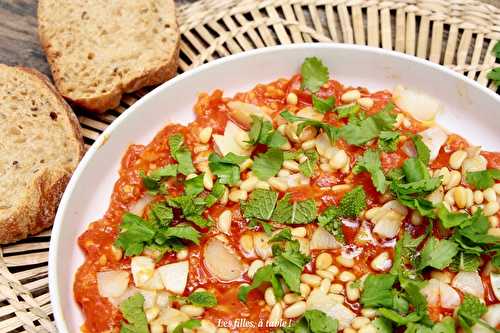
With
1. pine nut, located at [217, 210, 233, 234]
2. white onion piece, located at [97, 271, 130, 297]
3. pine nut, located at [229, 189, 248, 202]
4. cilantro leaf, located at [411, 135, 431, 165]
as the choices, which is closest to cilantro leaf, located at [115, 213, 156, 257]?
white onion piece, located at [97, 271, 130, 297]

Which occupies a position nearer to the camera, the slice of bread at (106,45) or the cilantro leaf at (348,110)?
the cilantro leaf at (348,110)

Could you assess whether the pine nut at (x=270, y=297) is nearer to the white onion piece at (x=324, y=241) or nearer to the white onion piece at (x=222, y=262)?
the white onion piece at (x=222, y=262)

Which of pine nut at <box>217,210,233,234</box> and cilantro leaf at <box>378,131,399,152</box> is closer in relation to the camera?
pine nut at <box>217,210,233,234</box>

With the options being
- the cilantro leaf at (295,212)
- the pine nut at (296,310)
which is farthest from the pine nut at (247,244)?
the pine nut at (296,310)

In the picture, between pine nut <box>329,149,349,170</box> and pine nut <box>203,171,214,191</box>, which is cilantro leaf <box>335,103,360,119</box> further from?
pine nut <box>203,171,214,191</box>

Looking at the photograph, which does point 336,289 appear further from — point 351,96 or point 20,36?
point 20,36

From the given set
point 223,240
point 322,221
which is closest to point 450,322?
point 322,221

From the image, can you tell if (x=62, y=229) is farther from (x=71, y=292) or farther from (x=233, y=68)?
(x=233, y=68)
